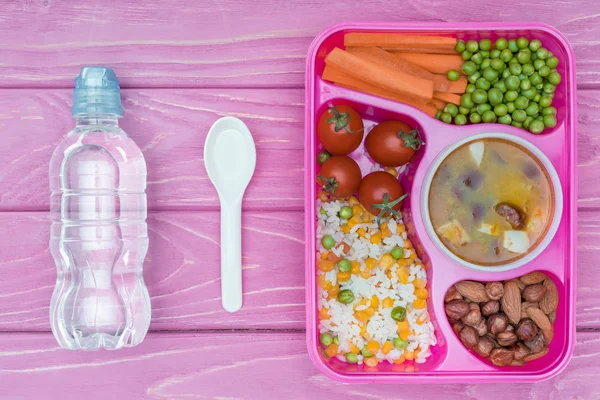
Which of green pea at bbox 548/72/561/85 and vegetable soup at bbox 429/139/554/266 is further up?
green pea at bbox 548/72/561/85

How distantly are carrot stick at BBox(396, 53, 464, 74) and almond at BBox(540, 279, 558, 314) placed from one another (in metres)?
0.54

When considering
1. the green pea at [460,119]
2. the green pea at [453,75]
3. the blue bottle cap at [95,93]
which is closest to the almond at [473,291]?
the green pea at [460,119]

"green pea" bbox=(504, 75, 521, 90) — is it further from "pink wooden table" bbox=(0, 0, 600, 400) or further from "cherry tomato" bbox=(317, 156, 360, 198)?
"cherry tomato" bbox=(317, 156, 360, 198)

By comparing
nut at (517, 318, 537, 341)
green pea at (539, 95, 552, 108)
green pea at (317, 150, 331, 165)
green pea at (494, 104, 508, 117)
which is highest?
green pea at (539, 95, 552, 108)

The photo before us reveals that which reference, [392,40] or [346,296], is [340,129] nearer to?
[392,40]

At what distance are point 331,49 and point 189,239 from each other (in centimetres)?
56

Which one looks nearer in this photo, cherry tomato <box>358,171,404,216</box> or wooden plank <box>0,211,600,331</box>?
cherry tomato <box>358,171,404,216</box>

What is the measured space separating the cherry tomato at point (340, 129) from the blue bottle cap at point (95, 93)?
460 mm

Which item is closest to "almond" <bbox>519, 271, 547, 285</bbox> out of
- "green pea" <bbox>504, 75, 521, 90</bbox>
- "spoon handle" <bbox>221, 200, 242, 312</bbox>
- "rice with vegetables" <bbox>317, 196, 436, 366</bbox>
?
"rice with vegetables" <bbox>317, 196, 436, 366</bbox>

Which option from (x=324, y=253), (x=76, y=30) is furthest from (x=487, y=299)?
(x=76, y=30)

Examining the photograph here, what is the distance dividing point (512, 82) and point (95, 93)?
0.91 metres

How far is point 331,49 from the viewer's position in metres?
1.29

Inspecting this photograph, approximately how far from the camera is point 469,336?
49.5 inches

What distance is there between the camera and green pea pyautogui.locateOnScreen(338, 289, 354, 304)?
4.18 ft
